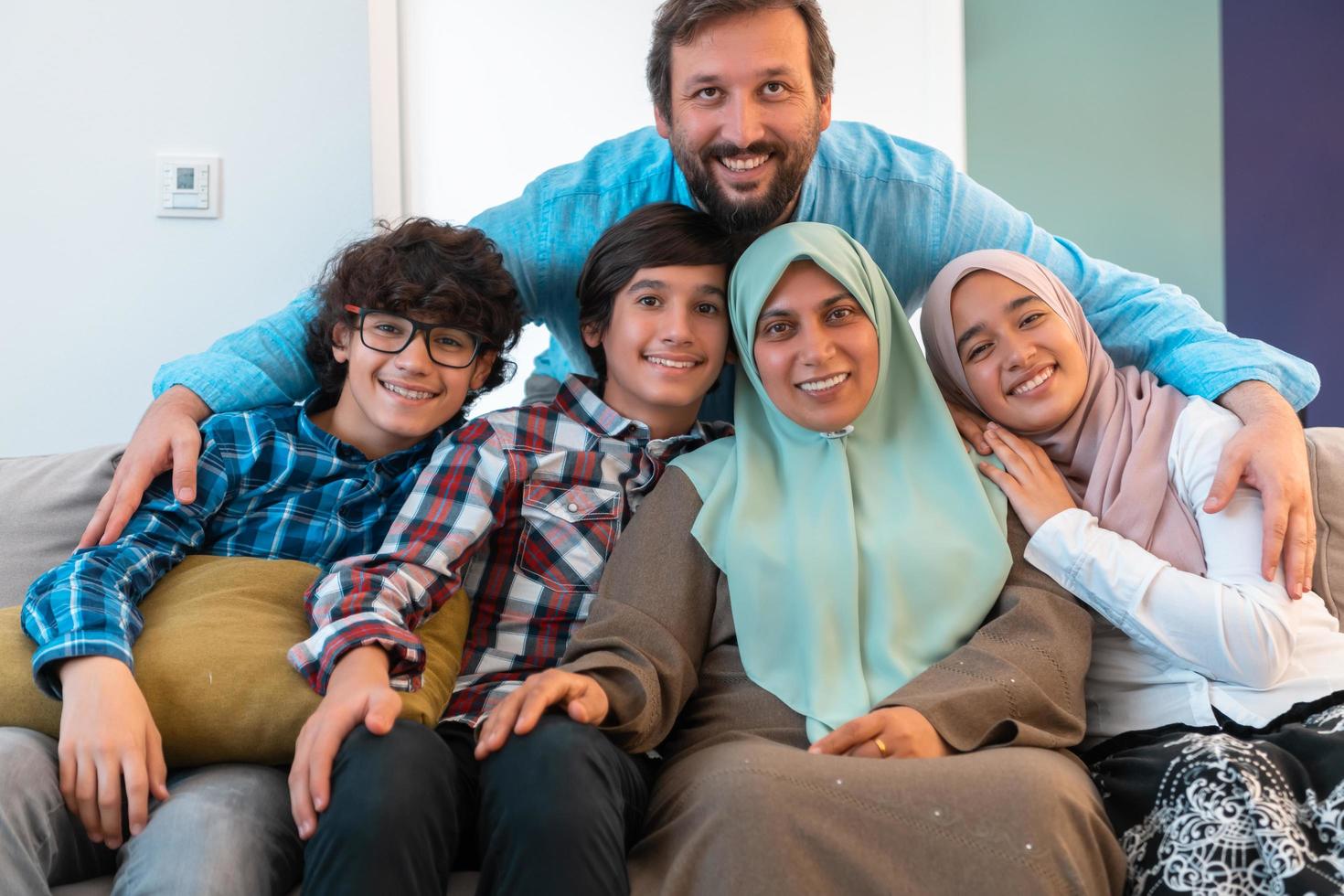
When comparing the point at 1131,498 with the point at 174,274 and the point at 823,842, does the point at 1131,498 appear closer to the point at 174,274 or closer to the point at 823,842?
the point at 823,842

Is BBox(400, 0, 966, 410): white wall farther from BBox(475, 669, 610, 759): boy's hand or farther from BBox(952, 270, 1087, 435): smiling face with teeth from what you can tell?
BBox(475, 669, 610, 759): boy's hand

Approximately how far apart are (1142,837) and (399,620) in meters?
0.95

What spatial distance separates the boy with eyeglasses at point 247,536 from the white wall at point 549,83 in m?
1.06

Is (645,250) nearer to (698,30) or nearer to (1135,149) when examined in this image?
(698,30)

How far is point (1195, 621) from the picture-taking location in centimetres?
145

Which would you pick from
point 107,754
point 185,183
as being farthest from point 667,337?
point 185,183

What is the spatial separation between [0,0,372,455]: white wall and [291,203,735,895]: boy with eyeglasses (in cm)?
105

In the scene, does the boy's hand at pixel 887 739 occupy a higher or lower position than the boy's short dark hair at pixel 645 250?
lower

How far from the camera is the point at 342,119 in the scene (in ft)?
8.48

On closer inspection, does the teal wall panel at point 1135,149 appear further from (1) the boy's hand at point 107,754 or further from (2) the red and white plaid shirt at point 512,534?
(1) the boy's hand at point 107,754

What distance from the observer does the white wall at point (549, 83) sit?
2857 mm

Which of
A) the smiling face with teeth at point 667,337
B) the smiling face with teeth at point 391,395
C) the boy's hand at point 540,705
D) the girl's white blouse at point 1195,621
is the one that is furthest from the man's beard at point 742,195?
the boy's hand at point 540,705

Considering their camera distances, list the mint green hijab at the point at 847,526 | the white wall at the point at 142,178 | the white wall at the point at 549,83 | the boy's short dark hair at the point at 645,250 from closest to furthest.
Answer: the mint green hijab at the point at 847,526 < the boy's short dark hair at the point at 645,250 < the white wall at the point at 142,178 < the white wall at the point at 549,83

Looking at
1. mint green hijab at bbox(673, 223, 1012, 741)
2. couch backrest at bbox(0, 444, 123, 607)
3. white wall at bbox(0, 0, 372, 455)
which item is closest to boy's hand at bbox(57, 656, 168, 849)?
couch backrest at bbox(0, 444, 123, 607)
